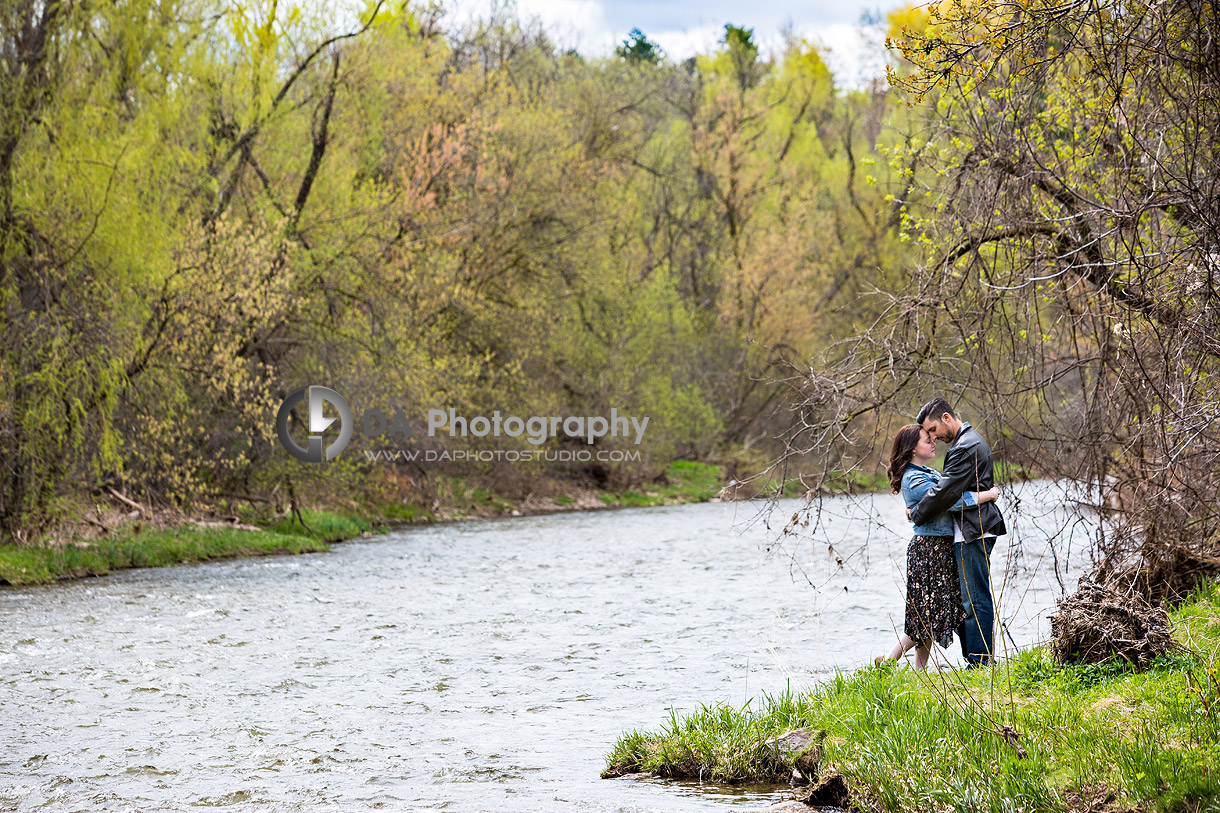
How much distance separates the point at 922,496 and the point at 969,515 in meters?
0.35

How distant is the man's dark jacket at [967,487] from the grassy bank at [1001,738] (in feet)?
2.99

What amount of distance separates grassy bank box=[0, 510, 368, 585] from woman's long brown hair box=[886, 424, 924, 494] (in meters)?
12.8

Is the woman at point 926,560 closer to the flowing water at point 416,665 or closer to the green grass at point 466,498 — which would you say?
the flowing water at point 416,665

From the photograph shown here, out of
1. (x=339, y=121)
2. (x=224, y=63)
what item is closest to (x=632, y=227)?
(x=339, y=121)

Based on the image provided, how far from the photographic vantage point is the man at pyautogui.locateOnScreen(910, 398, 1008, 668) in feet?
24.9

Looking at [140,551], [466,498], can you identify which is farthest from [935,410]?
[466,498]

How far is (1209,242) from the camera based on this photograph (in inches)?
250

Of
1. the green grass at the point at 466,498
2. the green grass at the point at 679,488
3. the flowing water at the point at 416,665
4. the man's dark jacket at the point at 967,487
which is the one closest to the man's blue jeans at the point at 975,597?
the man's dark jacket at the point at 967,487

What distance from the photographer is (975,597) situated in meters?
7.77

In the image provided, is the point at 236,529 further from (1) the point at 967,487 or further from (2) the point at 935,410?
(1) the point at 967,487

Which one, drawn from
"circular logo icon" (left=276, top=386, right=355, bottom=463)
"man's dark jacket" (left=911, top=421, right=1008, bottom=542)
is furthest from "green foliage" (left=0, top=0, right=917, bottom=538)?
"man's dark jacket" (left=911, top=421, right=1008, bottom=542)

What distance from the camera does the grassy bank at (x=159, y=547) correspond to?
16.0 m
